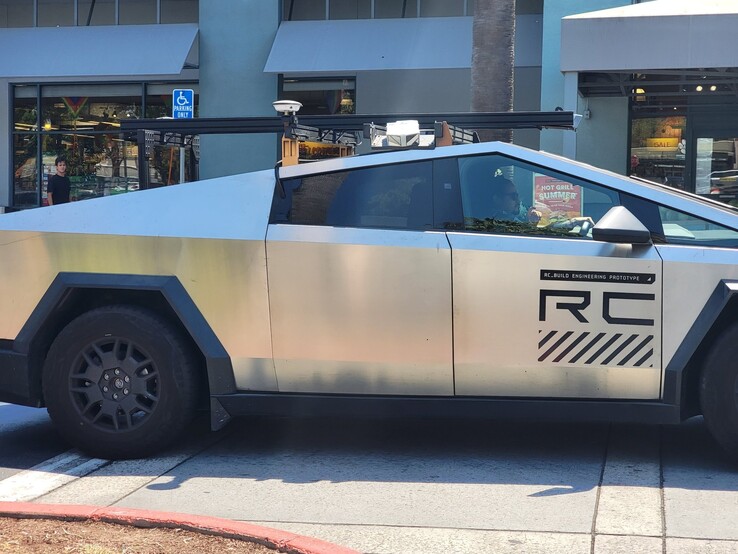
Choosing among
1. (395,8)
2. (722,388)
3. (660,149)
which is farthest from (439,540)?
(395,8)

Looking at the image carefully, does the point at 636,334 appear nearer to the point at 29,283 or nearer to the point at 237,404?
the point at 237,404

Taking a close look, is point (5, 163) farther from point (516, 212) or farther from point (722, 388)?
point (722, 388)

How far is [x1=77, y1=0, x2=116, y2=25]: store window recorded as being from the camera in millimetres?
20906

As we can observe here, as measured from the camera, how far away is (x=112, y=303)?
17.7 ft

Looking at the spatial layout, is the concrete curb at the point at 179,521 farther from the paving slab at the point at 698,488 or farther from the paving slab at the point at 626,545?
the paving slab at the point at 698,488

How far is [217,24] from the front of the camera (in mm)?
20078

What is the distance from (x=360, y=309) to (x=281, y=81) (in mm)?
15475

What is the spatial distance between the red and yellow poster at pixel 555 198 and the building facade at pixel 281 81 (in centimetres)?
900

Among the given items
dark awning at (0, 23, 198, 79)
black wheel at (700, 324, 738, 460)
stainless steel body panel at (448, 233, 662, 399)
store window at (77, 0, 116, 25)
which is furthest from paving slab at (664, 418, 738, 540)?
store window at (77, 0, 116, 25)

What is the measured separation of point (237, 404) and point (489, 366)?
1349mm

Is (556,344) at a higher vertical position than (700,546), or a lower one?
higher

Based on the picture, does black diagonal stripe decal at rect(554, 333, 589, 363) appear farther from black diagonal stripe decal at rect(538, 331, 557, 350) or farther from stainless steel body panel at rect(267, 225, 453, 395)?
stainless steel body panel at rect(267, 225, 453, 395)

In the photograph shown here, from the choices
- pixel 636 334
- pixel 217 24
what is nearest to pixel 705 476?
pixel 636 334

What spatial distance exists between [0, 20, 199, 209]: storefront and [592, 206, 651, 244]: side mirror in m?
15.9
